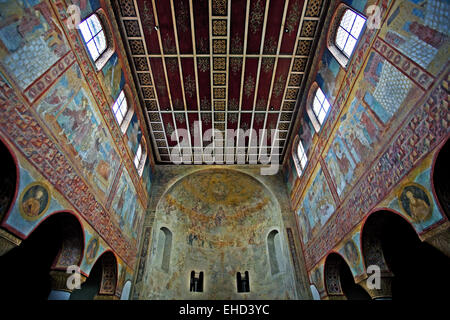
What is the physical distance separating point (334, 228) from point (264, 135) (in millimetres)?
6737

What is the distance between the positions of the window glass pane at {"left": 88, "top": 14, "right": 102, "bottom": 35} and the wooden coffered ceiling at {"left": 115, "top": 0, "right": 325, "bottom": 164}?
43.0 inches

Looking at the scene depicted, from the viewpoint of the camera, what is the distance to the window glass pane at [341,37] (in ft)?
27.9

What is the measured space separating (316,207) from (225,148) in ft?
21.2

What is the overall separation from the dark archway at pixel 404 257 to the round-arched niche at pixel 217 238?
200 inches

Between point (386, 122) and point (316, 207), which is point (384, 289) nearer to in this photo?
point (316, 207)

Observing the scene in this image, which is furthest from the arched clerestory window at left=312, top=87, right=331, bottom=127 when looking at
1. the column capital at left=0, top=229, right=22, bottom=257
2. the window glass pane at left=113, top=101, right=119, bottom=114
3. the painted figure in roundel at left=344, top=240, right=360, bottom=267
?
the column capital at left=0, top=229, right=22, bottom=257

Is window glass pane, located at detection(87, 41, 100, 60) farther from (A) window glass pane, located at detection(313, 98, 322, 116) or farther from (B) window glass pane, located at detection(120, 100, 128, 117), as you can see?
(A) window glass pane, located at detection(313, 98, 322, 116)

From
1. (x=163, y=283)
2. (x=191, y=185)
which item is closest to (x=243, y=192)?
(x=191, y=185)

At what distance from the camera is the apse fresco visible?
9.39 m

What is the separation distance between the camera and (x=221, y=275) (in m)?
15.2

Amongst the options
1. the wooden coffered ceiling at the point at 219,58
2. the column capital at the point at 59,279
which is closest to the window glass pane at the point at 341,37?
the wooden coffered ceiling at the point at 219,58

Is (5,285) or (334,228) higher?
(334,228)
